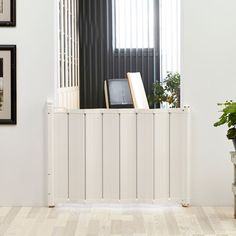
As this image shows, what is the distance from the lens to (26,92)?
17.9 feet

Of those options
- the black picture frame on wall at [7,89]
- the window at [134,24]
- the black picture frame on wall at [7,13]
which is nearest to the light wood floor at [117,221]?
the black picture frame on wall at [7,89]

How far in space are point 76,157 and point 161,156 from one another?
714 mm

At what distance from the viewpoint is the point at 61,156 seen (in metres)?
5.46

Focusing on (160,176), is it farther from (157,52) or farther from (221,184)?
(157,52)

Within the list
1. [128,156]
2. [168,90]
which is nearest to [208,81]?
[128,156]

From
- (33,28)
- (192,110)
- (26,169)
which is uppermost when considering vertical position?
(33,28)

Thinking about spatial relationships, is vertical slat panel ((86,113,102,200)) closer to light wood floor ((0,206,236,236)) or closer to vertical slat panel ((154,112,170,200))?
light wood floor ((0,206,236,236))

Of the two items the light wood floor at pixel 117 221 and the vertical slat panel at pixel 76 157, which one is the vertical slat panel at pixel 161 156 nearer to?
the light wood floor at pixel 117 221

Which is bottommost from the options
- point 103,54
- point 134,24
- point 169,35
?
point 103,54

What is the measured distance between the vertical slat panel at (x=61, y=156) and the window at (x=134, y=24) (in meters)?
3.57

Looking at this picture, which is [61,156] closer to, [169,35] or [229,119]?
[229,119]

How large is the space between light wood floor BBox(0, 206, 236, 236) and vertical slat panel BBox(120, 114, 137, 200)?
0.51 ft

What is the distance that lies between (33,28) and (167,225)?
198 cm

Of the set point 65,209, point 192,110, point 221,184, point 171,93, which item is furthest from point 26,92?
point 171,93
